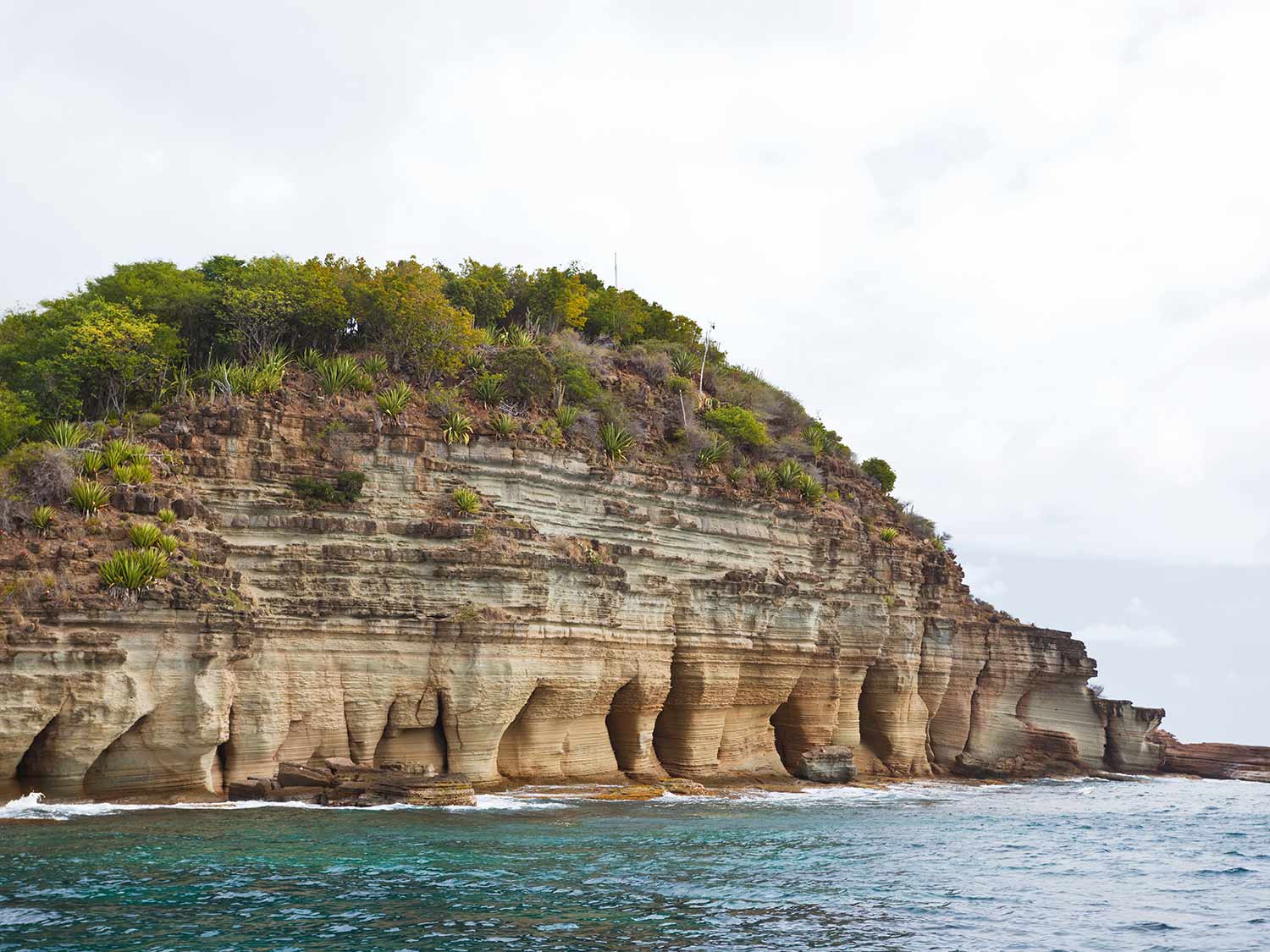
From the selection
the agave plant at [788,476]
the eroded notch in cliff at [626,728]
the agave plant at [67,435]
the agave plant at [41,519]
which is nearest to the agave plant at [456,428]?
the eroded notch in cliff at [626,728]

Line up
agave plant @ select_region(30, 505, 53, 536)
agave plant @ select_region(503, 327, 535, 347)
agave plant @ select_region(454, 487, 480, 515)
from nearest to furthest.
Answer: agave plant @ select_region(30, 505, 53, 536) → agave plant @ select_region(454, 487, 480, 515) → agave plant @ select_region(503, 327, 535, 347)

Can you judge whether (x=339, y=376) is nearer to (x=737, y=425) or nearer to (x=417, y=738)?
(x=417, y=738)

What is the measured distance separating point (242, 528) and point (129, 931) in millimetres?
17399

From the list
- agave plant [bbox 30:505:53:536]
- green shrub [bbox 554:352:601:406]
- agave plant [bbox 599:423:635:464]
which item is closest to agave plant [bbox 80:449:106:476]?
agave plant [bbox 30:505:53:536]

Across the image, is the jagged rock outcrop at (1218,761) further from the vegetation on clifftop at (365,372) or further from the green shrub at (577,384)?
the green shrub at (577,384)

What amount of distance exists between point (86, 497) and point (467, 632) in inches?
412

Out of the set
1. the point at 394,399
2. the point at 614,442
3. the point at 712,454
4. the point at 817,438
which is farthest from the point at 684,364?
the point at 394,399

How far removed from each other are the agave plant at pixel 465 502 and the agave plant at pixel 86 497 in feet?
32.2

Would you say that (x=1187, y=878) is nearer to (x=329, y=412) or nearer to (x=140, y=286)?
(x=329, y=412)

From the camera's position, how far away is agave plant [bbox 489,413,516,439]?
3916 cm

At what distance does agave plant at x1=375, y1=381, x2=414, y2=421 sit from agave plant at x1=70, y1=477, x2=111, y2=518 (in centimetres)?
949

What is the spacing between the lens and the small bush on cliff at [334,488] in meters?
33.8

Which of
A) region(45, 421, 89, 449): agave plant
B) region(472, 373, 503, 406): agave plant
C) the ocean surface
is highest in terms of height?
region(472, 373, 503, 406): agave plant

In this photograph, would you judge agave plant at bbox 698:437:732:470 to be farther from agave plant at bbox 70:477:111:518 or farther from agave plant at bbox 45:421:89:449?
agave plant at bbox 70:477:111:518
